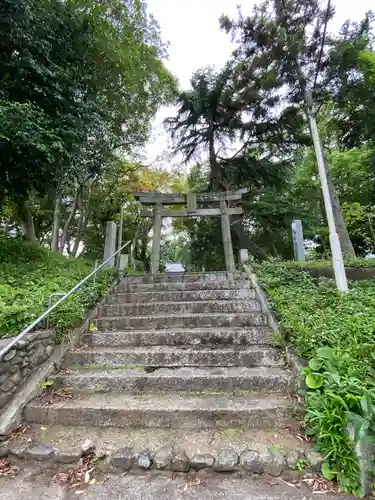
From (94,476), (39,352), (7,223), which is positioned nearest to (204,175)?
(7,223)

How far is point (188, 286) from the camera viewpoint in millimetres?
4535

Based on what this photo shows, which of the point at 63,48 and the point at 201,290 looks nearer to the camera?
the point at 201,290

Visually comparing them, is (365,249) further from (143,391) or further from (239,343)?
(143,391)

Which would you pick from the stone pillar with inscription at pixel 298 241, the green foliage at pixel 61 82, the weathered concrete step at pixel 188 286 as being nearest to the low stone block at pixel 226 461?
the weathered concrete step at pixel 188 286

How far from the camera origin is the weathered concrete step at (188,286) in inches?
176

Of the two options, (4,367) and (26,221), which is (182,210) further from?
(4,367)

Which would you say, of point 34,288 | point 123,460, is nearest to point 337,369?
point 123,460

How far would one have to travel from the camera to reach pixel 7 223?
1157cm

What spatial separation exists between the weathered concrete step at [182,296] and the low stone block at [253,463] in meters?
2.43

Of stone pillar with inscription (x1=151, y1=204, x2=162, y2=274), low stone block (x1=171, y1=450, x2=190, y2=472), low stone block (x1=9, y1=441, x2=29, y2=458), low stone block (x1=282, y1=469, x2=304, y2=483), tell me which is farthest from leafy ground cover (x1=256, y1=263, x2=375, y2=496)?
stone pillar with inscription (x1=151, y1=204, x2=162, y2=274)

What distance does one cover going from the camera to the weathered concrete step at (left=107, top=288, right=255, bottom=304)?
4133mm

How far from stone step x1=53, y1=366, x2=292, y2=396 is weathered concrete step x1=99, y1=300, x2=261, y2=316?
3.70 ft

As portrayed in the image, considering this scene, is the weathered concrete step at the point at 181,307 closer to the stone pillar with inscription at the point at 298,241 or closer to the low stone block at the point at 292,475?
the low stone block at the point at 292,475

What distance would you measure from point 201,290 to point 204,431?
7.91ft
